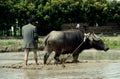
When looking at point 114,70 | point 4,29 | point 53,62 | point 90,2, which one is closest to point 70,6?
point 90,2

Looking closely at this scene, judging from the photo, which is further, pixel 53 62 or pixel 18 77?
pixel 53 62

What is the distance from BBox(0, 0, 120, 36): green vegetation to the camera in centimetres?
4112

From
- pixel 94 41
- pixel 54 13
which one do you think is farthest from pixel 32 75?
pixel 54 13

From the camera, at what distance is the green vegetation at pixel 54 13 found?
41125mm

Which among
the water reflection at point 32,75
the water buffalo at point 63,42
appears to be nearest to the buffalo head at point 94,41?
the water buffalo at point 63,42

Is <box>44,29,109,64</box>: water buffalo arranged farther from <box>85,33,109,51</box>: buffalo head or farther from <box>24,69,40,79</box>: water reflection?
<box>24,69,40,79</box>: water reflection

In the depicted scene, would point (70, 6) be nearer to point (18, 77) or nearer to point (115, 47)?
point (115, 47)

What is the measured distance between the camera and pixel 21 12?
41.2 meters

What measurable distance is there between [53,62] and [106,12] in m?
25.3

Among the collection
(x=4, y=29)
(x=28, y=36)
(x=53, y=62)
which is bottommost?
(x=4, y=29)

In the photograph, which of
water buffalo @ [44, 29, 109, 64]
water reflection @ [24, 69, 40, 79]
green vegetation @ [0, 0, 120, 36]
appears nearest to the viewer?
water reflection @ [24, 69, 40, 79]

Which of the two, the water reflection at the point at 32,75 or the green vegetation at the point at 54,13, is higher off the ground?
the water reflection at the point at 32,75

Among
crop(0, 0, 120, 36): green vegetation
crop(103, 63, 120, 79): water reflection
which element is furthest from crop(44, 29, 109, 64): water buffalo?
crop(0, 0, 120, 36): green vegetation

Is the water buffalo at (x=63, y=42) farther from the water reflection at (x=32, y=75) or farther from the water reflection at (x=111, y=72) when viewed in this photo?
the water reflection at (x=32, y=75)
